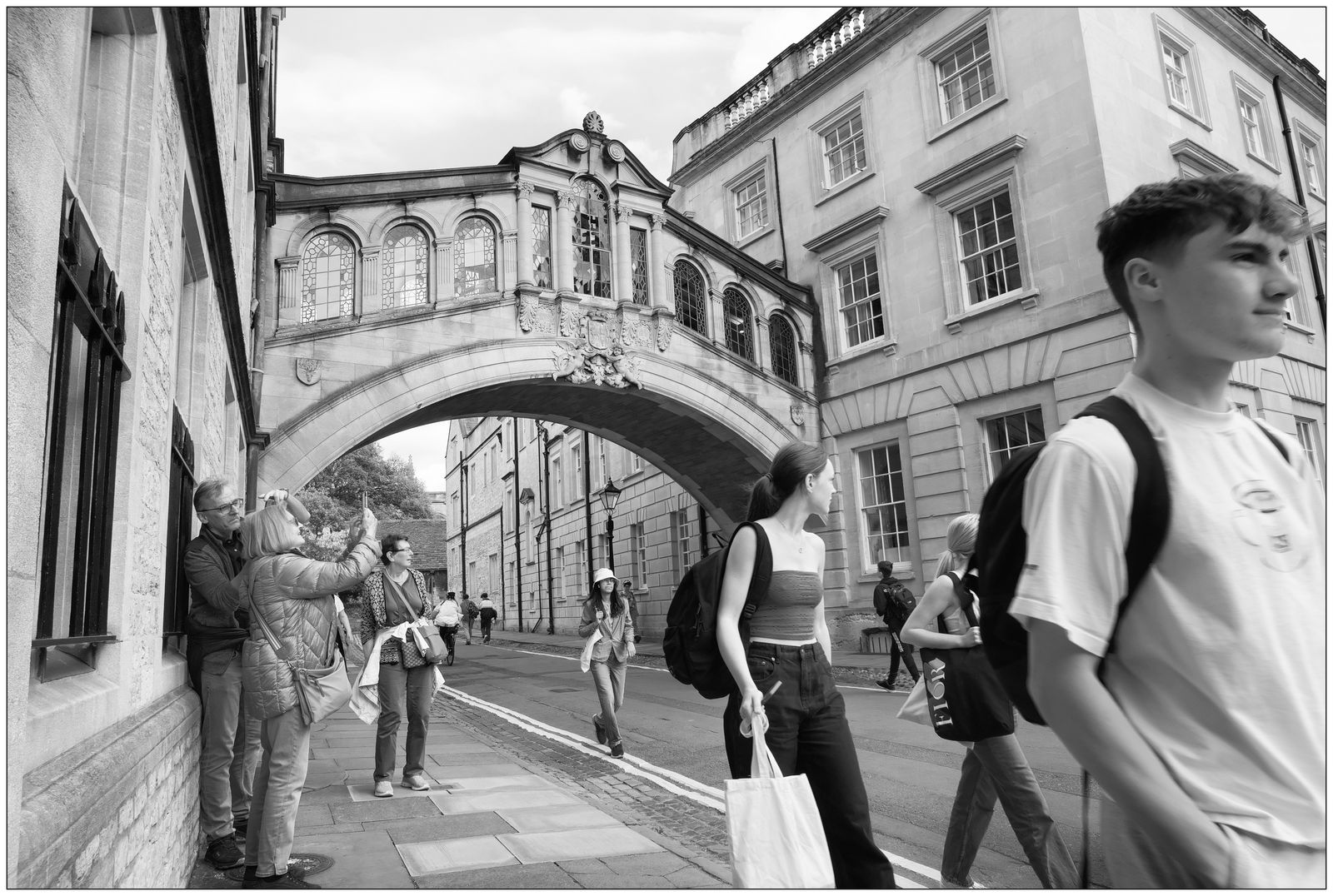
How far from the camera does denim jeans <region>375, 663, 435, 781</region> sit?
6363 mm

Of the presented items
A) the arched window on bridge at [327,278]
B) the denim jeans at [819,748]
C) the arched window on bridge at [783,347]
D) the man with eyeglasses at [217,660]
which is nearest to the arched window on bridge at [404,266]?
the arched window on bridge at [327,278]

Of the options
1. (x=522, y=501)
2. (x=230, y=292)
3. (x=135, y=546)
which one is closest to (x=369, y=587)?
(x=230, y=292)

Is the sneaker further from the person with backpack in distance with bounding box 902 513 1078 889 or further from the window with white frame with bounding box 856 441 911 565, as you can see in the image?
the window with white frame with bounding box 856 441 911 565

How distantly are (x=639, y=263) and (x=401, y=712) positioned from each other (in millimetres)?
12564

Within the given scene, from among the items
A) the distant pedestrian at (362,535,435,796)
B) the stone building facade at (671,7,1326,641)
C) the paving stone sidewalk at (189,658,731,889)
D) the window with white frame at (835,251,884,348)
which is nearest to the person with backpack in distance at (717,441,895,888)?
the paving stone sidewalk at (189,658,731,889)

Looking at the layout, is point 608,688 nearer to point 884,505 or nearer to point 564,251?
point 564,251

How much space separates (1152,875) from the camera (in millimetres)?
1273

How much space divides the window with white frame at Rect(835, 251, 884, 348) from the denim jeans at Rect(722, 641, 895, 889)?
16027 mm

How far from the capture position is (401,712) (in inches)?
252

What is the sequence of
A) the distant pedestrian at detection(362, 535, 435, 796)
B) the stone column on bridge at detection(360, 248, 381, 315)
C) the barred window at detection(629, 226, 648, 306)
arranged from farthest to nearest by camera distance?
1. the barred window at detection(629, 226, 648, 306)
2. the stone column on bridge at detection(360, 248, 381, 315)
3. the distant pedestrian at detection(362, 535, 435, 796)

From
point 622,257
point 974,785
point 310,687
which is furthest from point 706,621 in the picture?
point 622,257

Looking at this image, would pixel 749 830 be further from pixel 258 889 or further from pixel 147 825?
pixel 258 889

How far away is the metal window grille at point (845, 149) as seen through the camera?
19.3m

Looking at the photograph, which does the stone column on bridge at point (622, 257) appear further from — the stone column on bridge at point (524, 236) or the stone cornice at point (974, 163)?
the stone cornice at point (974, 163)
